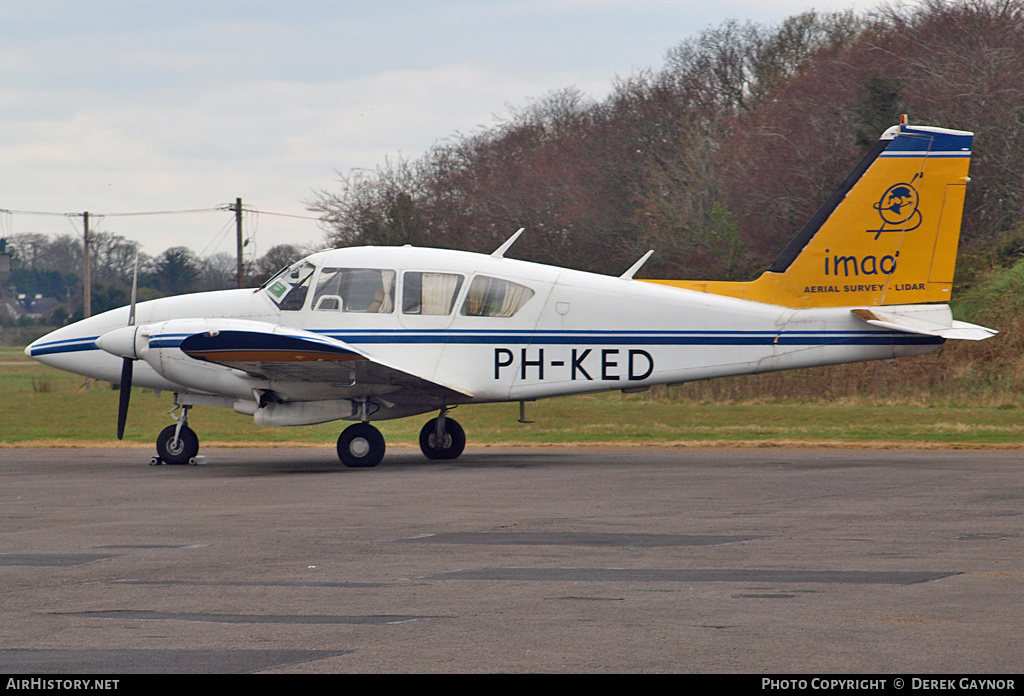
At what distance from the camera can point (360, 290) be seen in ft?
57.5

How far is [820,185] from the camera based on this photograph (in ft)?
134

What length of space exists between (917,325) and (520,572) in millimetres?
10546

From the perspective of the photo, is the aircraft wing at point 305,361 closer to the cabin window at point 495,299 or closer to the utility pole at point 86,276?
the cabin window at point 495,299

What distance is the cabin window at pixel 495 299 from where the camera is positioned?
1744 cm

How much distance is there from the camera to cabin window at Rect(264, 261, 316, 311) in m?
17.7

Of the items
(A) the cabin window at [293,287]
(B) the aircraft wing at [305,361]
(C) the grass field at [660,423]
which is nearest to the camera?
(B) the aircraft wing at [305,361]

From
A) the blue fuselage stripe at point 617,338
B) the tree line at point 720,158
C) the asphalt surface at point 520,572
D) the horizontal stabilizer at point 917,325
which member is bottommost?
the asphalt surface at point 520,572

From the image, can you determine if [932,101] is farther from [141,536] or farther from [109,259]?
[109,259]

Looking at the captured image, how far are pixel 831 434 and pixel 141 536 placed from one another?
49.1 ft

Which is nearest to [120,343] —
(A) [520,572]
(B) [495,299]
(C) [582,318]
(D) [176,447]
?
(D) [176,447]

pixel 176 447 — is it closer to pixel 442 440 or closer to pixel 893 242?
pixel 442 440

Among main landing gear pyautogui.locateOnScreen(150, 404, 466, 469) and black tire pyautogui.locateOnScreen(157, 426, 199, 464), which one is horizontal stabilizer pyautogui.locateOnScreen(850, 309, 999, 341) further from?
black tire pyautogui.locateOnScreen(157, 426, 199, 464)

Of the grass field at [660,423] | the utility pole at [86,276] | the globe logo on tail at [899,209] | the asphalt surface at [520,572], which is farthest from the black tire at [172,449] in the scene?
the utility pole at [86,276]

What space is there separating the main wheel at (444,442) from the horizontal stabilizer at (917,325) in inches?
243
